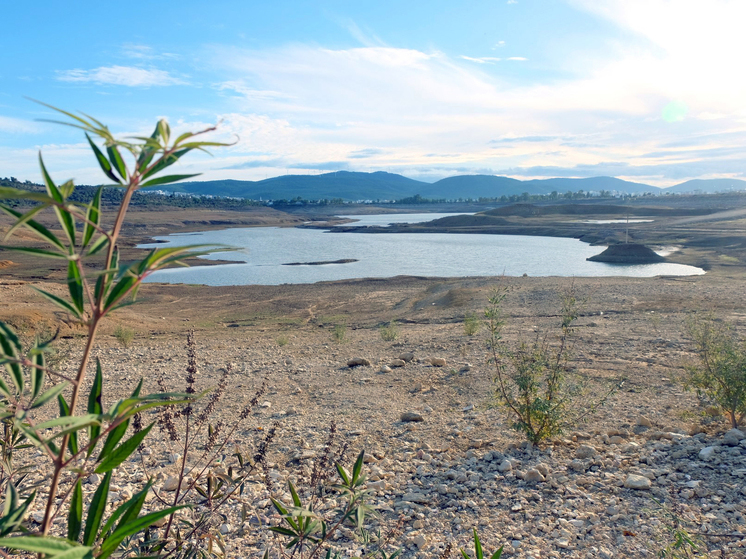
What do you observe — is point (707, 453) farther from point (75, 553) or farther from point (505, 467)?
point (75, 553)

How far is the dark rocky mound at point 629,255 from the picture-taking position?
115ft

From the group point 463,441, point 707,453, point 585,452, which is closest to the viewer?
point 707,453

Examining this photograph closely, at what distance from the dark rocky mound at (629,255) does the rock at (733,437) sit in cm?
3334

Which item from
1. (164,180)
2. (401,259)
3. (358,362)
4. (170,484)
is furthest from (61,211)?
(401,259)

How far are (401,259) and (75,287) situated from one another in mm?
38599

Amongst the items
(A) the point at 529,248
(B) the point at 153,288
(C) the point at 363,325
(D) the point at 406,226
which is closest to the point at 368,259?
(A) the point at 529,248

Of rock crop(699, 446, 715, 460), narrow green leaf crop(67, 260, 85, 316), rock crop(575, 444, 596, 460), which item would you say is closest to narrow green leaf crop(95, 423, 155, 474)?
narrow green leaf crop(67, 260, 85, 316)

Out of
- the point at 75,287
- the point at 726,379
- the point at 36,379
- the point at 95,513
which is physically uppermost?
the point at 75,287

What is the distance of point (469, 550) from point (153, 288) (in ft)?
78.4

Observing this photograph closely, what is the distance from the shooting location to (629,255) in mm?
35781

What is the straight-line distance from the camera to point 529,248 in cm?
4594

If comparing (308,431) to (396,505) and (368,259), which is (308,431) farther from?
(368,259)

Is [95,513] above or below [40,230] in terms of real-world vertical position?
below

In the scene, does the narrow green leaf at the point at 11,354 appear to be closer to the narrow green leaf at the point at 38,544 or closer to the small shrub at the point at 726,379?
the narrow green leaf at the point at 38,544
